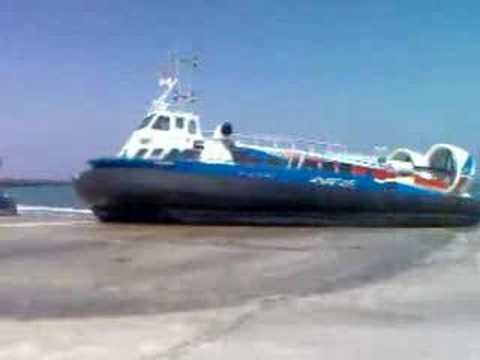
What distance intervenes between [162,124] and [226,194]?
2883mm

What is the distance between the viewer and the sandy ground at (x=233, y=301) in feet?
13.8

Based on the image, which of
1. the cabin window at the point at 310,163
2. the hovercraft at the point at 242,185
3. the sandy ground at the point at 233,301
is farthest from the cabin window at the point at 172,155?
the sandy ground at the point at 233,301

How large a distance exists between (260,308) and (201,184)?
10.0 meters

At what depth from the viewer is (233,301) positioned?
5.85 metres

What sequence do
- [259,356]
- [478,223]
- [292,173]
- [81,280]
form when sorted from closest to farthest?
[259,356], [81,280], [292,173], [478,223]

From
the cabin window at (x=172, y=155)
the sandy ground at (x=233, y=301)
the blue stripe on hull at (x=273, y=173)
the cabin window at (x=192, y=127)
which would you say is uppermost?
the cabin window at (x=192, y=127)

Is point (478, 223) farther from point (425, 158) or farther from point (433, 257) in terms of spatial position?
point (433, 257)

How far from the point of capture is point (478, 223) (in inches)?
814

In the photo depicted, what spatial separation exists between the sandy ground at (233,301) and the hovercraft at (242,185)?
4501 mm

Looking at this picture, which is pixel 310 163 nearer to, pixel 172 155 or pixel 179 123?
pixel 179 123

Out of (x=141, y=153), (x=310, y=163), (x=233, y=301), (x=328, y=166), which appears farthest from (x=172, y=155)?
(x=233, y=301)

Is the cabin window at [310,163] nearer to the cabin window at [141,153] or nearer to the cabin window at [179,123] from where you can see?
the cabin window at [179,123]

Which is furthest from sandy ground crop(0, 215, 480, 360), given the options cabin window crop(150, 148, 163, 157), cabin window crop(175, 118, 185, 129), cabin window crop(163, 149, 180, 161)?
cabin window crop(175, 118, 185, 129)

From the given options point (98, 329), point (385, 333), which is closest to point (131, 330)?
point (98, 329)
